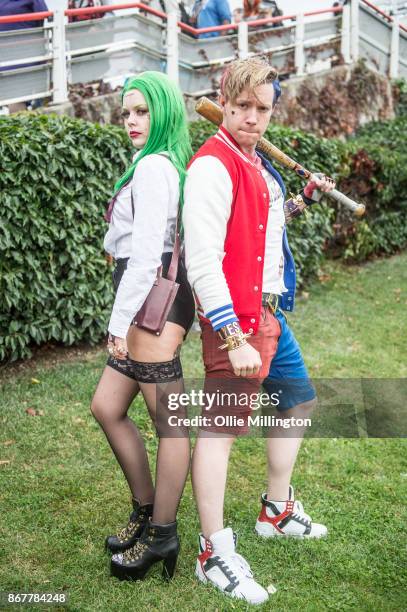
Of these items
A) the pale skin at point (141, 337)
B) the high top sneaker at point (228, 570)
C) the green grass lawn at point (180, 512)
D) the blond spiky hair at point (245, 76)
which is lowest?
the green grass lawn at point (180, 512)

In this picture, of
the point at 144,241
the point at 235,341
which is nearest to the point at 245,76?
the point at 144,241

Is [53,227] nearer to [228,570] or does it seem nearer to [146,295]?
[146,295]

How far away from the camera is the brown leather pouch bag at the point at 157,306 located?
266 centimetres

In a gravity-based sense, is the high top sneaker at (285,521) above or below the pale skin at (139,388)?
below

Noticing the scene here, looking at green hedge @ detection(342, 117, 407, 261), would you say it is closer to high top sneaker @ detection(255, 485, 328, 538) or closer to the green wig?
high top sneaker @ detection(255, 485, 328, 538)

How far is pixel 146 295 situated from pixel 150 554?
1052 millimetres

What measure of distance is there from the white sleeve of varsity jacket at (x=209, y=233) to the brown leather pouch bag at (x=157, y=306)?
0.53 ft

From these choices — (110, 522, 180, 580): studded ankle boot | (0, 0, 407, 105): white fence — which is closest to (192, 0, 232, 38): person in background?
(0, 0, 407, 105): white fence

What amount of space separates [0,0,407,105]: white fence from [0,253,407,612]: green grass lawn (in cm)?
349

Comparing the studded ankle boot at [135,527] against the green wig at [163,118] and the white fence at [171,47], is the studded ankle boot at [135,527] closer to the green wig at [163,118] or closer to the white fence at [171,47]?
the green wig at [163,118]

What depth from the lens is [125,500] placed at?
362 cm

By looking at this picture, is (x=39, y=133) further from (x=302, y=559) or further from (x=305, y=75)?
(x=305, y=75)

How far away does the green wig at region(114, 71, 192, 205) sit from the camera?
2709 mm

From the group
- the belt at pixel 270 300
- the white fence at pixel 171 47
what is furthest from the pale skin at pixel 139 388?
the white fence at pixel 171 47
